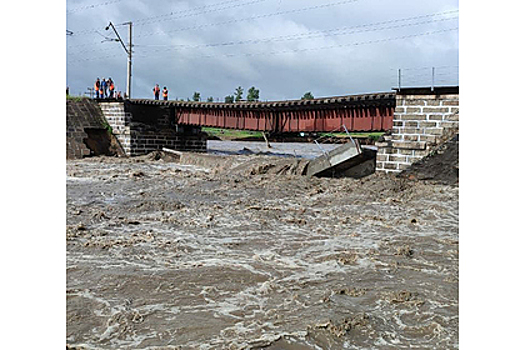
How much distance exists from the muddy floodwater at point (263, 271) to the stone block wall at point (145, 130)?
1341 centimetres

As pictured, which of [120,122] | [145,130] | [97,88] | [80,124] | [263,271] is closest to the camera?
[263,271]

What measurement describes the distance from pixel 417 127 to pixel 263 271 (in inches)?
355

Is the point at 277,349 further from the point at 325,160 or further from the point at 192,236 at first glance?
the point at 325,160

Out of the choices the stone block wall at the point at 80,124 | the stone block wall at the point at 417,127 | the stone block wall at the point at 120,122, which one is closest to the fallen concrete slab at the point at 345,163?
the stone block wall at the point at 417,127

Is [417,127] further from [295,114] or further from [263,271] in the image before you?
[263,271]

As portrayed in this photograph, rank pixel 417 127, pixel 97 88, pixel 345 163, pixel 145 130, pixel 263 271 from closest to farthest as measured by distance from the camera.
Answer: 1. pixel 263 271
2. pixel 417 127
3. pixel 345 163
4. pixel 145 130
5. pixel 97 88

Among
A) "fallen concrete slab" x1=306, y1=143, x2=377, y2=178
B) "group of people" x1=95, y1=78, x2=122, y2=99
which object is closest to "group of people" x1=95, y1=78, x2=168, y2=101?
"group of people" x1=95, y1=78, x2=122, y2=99

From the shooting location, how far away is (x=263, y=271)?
6.02 meters

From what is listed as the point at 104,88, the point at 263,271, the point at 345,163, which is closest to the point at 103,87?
the point at 104,88

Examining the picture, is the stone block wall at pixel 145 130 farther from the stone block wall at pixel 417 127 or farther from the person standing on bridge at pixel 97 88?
the stone block wall at pixel 417 127

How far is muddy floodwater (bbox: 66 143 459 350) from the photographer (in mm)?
4133

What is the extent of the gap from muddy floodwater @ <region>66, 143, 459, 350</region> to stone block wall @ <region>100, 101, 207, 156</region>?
1341 cm

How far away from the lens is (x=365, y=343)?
393 centimetres

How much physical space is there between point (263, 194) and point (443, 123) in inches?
208
